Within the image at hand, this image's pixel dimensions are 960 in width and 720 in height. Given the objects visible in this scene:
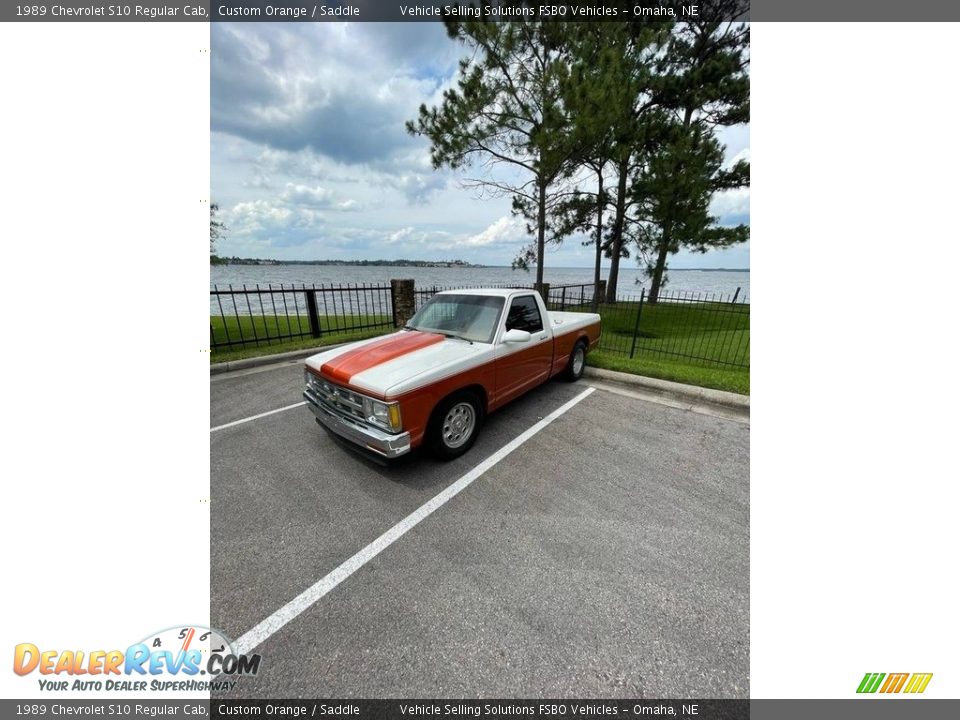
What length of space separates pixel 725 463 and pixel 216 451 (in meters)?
5.30

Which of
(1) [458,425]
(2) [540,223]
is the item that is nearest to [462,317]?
(1) [458,425]

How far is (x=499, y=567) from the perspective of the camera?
218cm

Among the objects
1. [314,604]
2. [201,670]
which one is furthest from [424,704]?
[201,670]

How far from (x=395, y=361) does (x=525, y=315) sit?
1.88 m

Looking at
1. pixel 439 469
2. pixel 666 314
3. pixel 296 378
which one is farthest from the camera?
pixel 666 314

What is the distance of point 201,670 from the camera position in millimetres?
1666

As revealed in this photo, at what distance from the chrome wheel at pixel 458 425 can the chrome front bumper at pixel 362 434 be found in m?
0.53

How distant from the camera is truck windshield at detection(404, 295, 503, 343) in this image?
384 cm

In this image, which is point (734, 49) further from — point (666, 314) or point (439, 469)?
point (439, 469)

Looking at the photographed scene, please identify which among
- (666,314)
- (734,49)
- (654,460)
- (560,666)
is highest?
(734,49)

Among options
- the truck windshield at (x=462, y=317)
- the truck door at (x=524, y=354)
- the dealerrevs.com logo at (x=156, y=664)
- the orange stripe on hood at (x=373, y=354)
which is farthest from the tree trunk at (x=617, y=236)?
the dealerrevs.com logo at (x=156, y=664)

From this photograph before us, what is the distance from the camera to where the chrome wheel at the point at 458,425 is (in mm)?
3305
